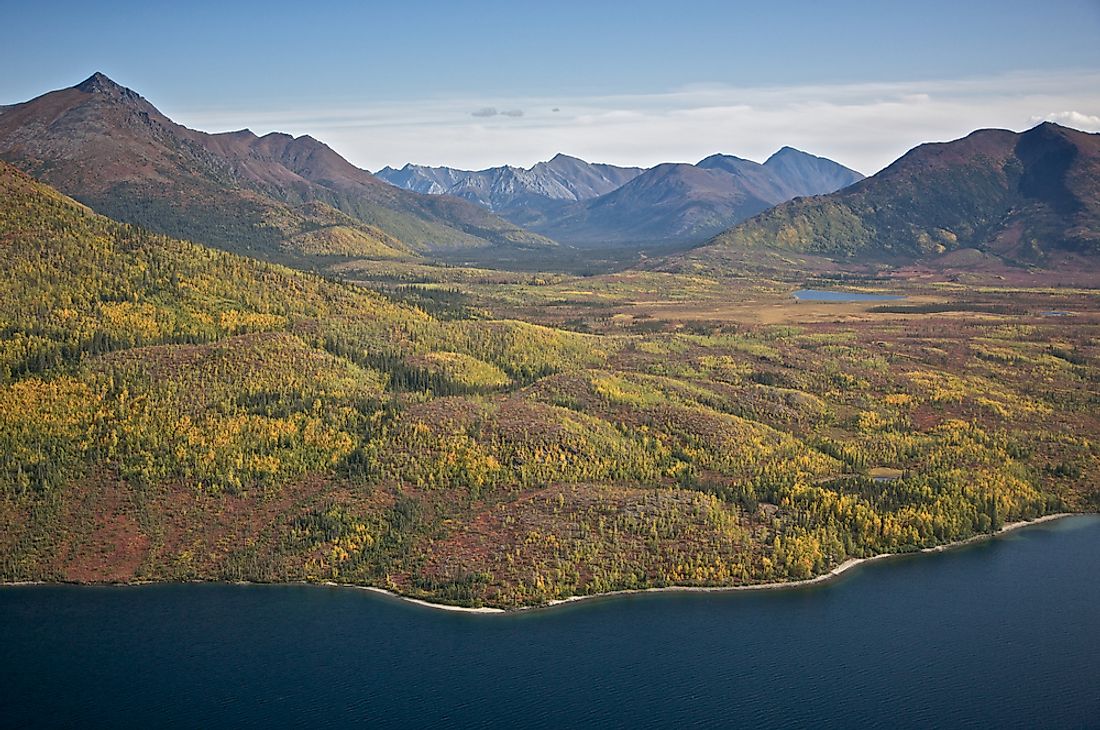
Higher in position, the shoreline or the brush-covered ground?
the brush-covered ground

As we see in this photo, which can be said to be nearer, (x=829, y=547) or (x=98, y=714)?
(x=98, y=714)

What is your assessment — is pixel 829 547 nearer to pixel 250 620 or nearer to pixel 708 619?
pixel 708 619

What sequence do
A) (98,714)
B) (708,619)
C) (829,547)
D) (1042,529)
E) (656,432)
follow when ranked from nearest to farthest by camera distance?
(98,714) < (708,619) < (829,547) < (1042,529) < (656,432)

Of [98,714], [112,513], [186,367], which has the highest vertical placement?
[186,367]

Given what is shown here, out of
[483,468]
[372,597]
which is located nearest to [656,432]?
[483,468]

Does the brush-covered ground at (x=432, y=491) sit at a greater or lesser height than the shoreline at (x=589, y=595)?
greater

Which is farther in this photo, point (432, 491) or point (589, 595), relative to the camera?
point (432, 491)

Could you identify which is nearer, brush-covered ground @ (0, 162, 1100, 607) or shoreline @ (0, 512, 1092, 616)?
shoreline @ (0, 512, 1092, 616)

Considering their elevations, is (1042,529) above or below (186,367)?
below

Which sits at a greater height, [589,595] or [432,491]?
[432,491]

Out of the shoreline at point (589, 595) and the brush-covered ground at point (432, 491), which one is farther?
the brush-covered ground at point (432, 491)

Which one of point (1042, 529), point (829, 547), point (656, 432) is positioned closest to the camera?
point (829, 547)
